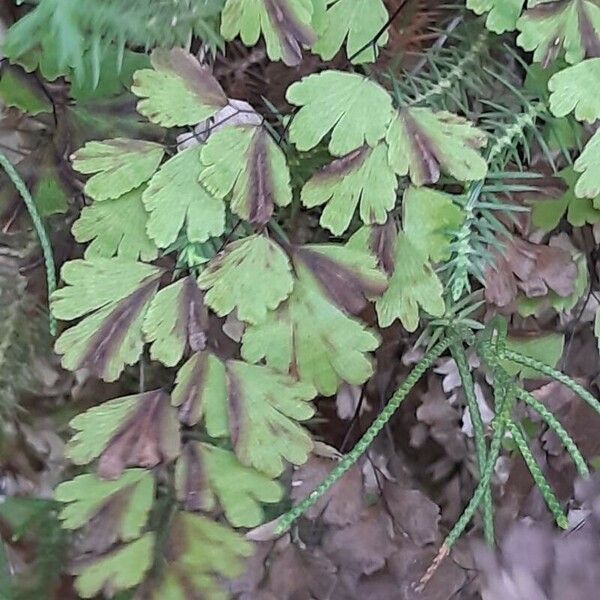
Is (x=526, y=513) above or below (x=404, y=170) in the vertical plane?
below

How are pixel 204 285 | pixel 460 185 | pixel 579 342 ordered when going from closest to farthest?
pixel 204 285, pixel 460 185, pixel 579 342

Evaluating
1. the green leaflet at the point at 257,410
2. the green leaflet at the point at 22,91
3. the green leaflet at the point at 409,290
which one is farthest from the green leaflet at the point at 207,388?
the green leaflet at the point at 22,91

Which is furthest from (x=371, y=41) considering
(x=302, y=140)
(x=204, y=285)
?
(x=204, y=285)

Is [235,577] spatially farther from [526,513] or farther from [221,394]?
[526,513]

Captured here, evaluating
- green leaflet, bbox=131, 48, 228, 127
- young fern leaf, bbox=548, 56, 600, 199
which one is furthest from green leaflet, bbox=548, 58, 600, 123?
green leaflet, bbox=131, 48, 228, 127

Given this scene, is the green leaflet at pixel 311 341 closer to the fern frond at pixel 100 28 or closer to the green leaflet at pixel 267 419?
the green leaflet at pixel 267 419

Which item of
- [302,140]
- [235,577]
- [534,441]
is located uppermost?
[302,140]

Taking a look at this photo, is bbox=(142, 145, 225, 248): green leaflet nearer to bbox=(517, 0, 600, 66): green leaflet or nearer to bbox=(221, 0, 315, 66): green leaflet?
bbox=(221, 0, 315, 66): green leaflet

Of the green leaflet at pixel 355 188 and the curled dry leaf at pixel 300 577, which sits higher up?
the green leaflet at pixel 355 188

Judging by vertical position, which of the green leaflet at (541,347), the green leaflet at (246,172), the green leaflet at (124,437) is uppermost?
the green leaflet at (246,172)
